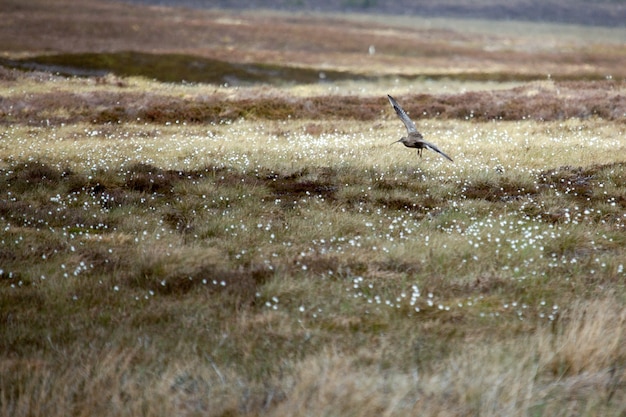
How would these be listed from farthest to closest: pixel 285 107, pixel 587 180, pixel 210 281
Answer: pixel 285 107 < pixel 587 180 < pixel 210 281

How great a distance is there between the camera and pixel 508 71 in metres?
50.9

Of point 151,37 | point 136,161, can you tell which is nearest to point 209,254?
point 136,161

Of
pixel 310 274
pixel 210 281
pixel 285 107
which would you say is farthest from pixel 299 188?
pixel 285 107

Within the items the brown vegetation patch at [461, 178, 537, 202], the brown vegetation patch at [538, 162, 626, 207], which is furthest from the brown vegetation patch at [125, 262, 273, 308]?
the brown vegetation patch at [538, 162, 626, 207]

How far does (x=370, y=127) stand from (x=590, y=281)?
1445 cm

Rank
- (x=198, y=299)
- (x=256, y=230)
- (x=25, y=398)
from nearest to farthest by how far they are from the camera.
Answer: (x=25, y=398) < (x=198, y=299) < (x=256, y=230)

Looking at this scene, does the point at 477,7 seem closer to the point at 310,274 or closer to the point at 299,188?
the point at 299,188

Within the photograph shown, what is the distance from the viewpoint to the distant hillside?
5448 inches

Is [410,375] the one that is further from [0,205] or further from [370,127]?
[370,127]

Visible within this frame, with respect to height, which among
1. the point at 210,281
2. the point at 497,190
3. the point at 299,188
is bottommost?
the point at 210,281

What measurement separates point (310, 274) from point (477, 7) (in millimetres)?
166862

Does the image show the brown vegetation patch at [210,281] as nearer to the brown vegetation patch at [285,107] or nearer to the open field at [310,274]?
the open field at [310,274]

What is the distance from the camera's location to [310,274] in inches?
317

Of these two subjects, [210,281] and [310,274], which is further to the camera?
[310,274]
